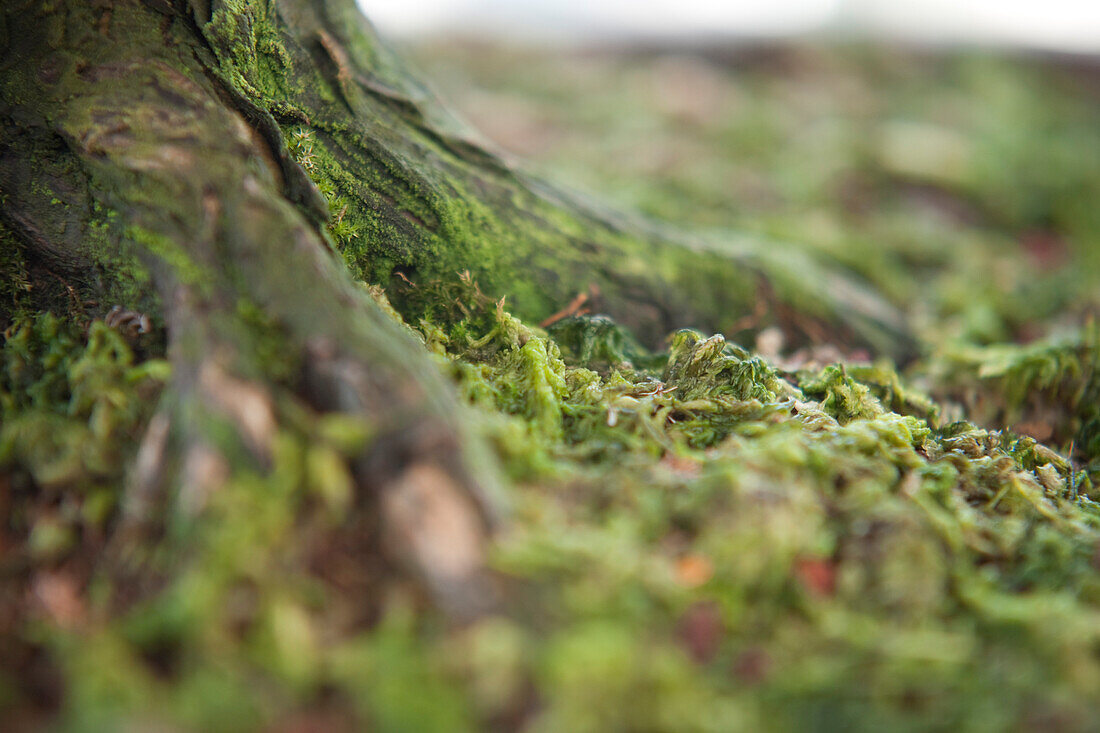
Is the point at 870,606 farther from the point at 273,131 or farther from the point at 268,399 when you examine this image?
the point at 273,131

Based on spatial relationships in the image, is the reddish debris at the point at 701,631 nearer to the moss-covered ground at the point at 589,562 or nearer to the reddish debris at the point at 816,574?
the moss-covered ground at the point at 589,562

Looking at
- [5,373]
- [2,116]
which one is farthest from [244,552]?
[2,116]

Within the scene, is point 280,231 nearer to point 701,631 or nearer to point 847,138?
point 701,631

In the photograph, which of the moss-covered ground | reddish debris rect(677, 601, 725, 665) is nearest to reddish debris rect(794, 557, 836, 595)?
the moss-covered ground

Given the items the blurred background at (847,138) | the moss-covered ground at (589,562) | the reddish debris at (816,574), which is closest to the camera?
the moss-covered ground at (589,562)

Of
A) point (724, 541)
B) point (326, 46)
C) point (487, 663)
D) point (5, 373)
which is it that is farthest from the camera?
point (326, 46)

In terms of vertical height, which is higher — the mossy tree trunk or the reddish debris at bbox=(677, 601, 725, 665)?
the mossy tree trunk

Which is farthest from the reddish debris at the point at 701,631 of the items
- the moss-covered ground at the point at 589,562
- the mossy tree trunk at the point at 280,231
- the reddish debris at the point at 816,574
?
the mossy tree trunk at the point at 280,231

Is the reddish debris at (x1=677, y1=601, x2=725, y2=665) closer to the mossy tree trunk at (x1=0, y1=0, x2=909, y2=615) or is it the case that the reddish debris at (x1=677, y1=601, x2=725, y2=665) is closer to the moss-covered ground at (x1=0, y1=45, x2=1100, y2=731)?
the moss-covered ground at (x1=0, y1=45, x2=1100, y2=731)
